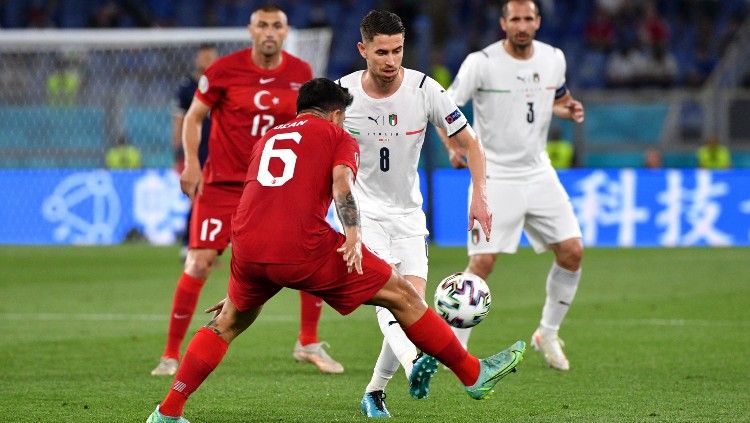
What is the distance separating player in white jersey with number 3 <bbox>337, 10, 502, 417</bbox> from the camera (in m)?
7.18

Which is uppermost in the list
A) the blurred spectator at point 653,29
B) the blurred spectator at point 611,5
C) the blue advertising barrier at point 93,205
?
the blurred spectator at point 611,5

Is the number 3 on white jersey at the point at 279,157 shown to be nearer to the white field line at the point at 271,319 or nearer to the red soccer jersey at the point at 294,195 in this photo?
the red soccer jersey at the point at 294,195

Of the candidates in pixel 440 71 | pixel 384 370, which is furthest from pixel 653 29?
pixel 384 370

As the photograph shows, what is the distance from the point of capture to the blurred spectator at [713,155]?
2072cm

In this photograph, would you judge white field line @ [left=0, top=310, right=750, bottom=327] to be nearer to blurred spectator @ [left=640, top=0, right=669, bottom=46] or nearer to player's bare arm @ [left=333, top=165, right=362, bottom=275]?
player's bare arm @ [left=333, top=165, right=362, bottom=275]

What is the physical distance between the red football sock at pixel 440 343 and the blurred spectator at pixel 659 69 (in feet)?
64.6

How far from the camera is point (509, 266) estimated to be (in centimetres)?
1691

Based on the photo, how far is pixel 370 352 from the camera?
32.6ft

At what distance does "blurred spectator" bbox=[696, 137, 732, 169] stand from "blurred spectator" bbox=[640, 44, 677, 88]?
4745mm

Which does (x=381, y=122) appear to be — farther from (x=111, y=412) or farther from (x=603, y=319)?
(x=603, y=319)

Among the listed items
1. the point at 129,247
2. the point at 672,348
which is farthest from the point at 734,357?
the point at 129,247

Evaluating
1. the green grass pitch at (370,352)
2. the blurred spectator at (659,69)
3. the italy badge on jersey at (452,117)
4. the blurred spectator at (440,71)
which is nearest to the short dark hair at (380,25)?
the italy badge on jersey at (452,117)

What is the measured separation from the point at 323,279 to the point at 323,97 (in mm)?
851

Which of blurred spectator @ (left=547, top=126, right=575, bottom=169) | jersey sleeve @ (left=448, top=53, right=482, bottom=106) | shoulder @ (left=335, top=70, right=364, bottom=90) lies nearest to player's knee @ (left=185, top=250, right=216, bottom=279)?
jersey sleeve @ (left=448, top=53, right=482, bottom=106)
